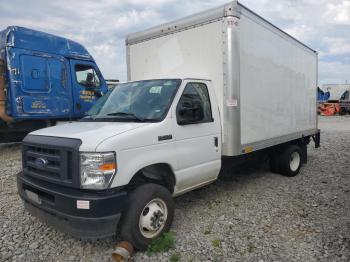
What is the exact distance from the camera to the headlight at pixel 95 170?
11.2 ft

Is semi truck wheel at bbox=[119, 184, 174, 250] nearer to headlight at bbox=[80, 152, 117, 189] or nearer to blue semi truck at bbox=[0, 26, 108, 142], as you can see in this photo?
headlight at bbox=[80, 152, 117, 189]

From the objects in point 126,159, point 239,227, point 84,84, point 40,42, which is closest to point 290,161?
point 239,227

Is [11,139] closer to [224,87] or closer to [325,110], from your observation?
[224,87]

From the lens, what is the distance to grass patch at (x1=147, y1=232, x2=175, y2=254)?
153 inches

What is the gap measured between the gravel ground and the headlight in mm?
1001

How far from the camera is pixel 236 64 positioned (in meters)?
4.93

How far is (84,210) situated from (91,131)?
0.92 m

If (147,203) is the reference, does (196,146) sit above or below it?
above

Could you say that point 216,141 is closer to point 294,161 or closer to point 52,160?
point 52,160

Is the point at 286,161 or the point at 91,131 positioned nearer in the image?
the point at 91,131

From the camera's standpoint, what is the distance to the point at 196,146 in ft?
15.2

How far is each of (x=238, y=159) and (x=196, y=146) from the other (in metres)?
1.44

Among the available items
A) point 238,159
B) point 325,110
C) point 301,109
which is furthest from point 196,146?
point 325,110

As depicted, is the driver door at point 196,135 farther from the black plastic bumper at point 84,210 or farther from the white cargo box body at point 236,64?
the black plastic bumper at point 84,210
